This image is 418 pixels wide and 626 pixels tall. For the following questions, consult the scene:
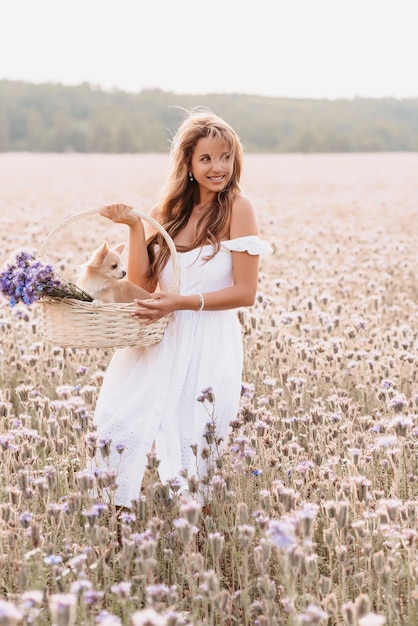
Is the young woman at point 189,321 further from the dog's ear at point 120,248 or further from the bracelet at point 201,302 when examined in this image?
the dog's ear at point 120,248

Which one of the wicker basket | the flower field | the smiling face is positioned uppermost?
the smiling face

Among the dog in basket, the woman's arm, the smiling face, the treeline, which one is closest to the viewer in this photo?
the woman's arm

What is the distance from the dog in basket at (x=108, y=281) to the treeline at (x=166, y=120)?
174ft

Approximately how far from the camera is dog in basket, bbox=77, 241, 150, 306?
4059 mm

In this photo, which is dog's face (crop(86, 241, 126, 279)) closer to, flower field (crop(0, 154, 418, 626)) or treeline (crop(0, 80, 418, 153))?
flower field (crop(0, 154, 418, 626))

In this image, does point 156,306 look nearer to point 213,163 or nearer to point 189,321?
point 189,321

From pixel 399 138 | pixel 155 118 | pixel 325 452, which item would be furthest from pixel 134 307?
pixel 155 118

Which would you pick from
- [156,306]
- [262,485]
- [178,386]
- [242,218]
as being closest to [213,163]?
[242,218]

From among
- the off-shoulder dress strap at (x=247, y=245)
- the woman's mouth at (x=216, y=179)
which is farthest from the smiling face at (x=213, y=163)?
the off-shoulder dress strap at (x=247, y=245)

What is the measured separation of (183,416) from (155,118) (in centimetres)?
6887

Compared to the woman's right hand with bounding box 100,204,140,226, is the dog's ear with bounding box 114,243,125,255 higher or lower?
lower

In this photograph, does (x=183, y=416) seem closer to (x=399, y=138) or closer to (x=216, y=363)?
(x=216, y=363)

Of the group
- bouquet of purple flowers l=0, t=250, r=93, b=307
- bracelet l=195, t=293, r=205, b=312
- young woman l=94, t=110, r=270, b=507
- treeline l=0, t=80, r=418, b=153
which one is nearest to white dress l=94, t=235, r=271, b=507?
young woman l=94, t=110, r=270, b=507

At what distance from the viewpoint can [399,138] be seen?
62344 mm
